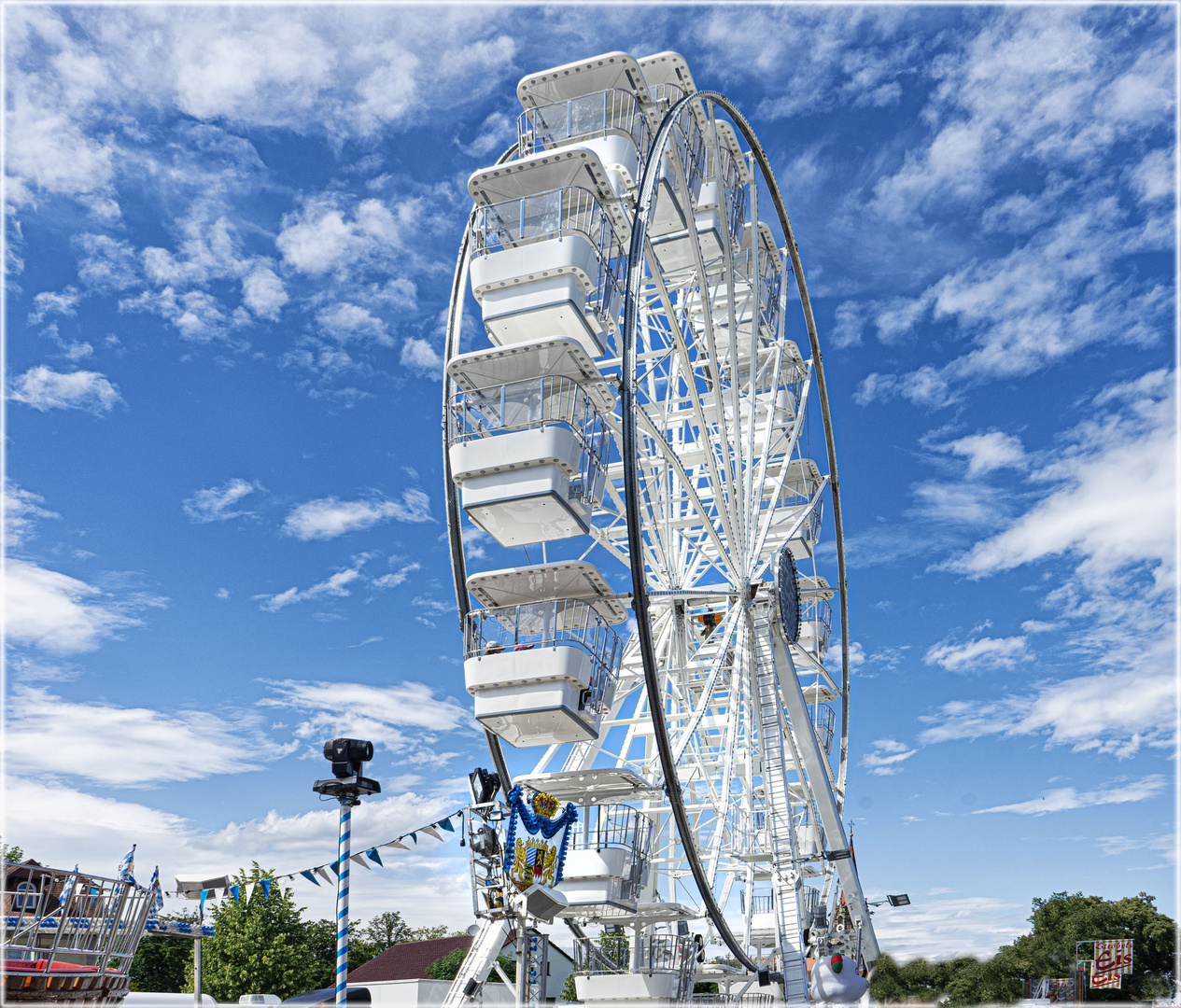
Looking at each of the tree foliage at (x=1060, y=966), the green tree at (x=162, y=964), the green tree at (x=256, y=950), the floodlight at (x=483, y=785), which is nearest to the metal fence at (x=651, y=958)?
the floodlight at (x=483, y=785)

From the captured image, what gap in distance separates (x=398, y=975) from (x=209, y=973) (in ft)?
53.5

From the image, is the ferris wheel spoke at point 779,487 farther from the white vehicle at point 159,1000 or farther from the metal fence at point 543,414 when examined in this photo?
the white vehicle at point 159,1000

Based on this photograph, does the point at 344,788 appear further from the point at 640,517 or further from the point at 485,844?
the point at 640,517

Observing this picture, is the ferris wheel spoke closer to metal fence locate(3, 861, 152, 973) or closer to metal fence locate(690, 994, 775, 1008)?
metal fence locate(690, 994, 775, 1008)

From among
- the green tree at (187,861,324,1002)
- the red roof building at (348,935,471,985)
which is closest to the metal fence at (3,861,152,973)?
the green tree at (187,861,324,1002)

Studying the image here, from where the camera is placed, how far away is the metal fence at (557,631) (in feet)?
49.3

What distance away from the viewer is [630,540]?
46.1 ft

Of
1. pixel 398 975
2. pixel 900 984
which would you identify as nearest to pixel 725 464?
pixel 398 975

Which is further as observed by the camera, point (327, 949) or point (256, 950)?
point (327, 949)

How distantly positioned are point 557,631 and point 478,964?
15.8 ft

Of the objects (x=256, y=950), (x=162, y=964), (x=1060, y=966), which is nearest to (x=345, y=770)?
(x=256, y=950)

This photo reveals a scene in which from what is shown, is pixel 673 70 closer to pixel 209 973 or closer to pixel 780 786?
pixel 780 786

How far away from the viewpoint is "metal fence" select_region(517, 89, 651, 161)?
17.5 metres

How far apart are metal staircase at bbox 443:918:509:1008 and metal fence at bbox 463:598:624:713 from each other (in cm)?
360
